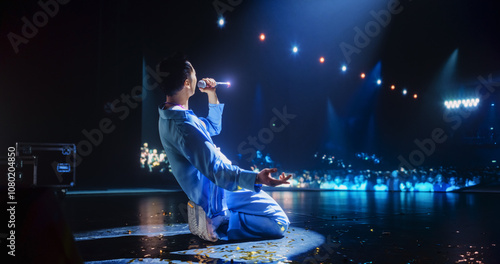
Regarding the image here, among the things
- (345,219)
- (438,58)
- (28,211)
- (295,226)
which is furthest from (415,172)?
(28,211)

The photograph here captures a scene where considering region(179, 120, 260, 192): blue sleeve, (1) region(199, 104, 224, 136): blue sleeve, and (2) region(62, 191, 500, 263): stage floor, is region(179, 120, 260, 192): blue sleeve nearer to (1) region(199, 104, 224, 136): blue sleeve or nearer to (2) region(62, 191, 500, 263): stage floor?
(2) region(62, 191, 500, 263): stage floor

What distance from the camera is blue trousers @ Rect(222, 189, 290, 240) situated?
8.63 feet

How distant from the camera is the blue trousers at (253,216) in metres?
2.63

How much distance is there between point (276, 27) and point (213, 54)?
2.11 meters

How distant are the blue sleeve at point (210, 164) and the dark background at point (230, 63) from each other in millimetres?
7536

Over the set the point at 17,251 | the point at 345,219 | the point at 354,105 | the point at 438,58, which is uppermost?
the point at 438,58

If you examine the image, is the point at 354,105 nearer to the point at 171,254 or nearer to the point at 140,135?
the point at 140,135

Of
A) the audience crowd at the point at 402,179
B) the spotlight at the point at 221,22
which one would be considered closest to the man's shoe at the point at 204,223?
the spotlight at the point at 221,22

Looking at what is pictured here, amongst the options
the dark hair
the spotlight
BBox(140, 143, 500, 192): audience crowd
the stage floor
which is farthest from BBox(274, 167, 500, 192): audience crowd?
the dark hair

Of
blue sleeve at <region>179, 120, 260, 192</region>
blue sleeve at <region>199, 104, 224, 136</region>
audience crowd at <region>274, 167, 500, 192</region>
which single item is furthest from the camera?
audience crowd at <region>274, 167, 500, 192</region>

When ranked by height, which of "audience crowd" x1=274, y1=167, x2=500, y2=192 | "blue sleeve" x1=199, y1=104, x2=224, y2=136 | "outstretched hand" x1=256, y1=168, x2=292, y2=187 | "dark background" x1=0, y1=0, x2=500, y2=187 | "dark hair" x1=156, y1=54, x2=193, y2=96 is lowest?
"audience crowd" x1=274, y1=167, x2=500, y2=192

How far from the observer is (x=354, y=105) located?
51.6ft

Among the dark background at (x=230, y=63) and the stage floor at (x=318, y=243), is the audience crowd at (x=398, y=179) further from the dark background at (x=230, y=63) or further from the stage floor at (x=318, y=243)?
the stage floor at (x=318, y=243)

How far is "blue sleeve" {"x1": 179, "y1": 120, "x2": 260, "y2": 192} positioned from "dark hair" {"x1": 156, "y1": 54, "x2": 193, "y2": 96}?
1.12 feet
